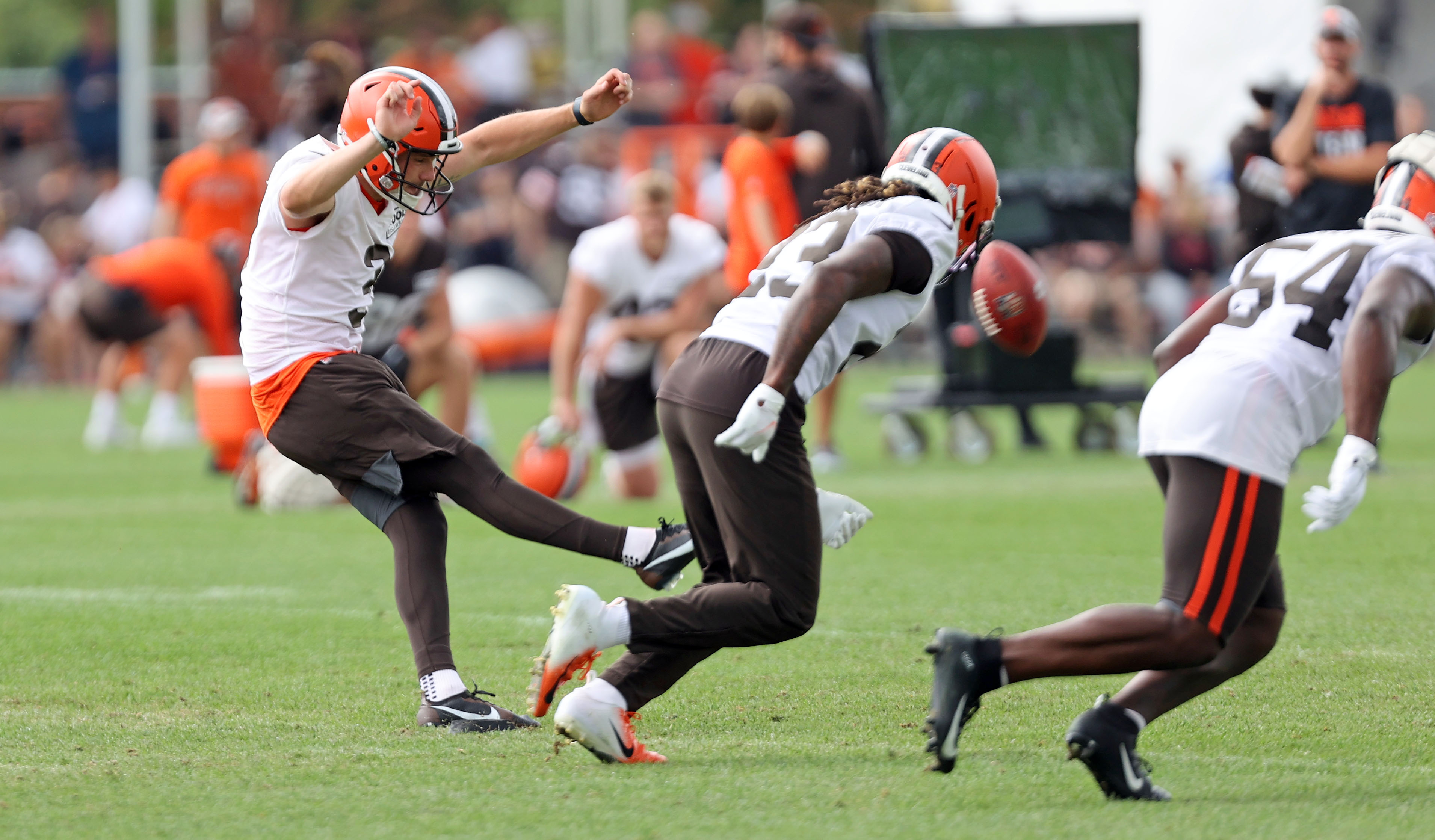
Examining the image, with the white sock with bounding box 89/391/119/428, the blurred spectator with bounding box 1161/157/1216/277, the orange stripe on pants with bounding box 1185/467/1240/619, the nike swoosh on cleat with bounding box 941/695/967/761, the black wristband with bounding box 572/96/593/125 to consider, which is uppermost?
the black wristband with bounding box 572/96/593/125

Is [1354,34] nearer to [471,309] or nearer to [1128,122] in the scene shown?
[1128,122]

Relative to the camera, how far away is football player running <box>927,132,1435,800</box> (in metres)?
3.74

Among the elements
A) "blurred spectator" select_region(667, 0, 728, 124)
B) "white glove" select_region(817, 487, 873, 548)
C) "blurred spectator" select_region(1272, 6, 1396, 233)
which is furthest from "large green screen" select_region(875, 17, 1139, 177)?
"blurred spectator" select_region(667, 0, 728, 124)

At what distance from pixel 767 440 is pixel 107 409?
11.1 meters

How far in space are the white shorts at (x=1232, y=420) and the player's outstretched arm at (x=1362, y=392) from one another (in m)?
0.12

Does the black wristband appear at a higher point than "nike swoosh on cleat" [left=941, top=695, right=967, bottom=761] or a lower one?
higher

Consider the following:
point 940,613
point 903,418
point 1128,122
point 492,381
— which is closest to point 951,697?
point 940,613

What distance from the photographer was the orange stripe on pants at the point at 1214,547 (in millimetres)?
3746

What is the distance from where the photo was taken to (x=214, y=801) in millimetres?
3828

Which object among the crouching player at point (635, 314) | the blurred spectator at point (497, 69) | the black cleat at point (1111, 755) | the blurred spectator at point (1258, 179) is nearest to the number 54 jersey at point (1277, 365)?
the black cleat at point (1111, 755)

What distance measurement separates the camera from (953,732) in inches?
150

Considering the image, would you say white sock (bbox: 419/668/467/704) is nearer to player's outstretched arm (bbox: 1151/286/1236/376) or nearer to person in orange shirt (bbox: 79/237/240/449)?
player's outstretched arm (bbox: 1151/286/1236/376)

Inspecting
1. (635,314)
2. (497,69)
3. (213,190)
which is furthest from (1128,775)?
(497,69)

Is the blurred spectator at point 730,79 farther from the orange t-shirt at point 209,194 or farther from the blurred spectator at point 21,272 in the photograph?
the orange t-shirt at point 209,194
